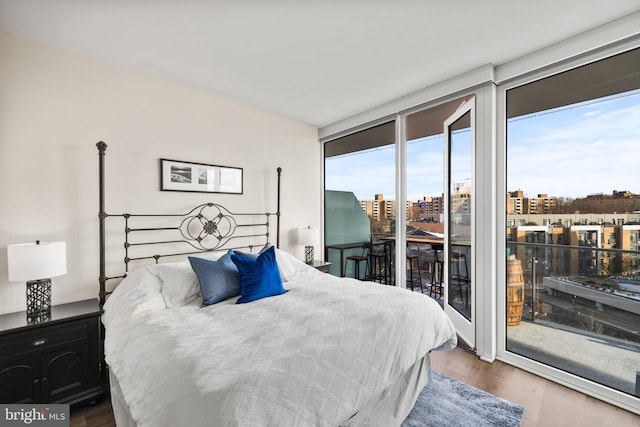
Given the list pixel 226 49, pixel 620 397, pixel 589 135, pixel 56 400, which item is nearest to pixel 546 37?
pixel 589 135

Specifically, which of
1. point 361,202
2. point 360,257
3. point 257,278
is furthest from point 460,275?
point 257,278

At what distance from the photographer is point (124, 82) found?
261cm

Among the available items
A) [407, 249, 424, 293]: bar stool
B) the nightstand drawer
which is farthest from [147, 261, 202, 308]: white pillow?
[407, 249, 424, 293]: bar stool

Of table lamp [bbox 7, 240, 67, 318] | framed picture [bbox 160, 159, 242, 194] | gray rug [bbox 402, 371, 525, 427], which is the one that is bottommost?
gray rug [bbox 402, 371, 525, 427]

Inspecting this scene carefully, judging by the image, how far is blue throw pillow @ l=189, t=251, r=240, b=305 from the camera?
2.20 meters

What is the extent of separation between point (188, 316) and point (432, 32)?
261 cm

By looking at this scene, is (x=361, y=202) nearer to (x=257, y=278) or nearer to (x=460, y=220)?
(x=460, y=220)

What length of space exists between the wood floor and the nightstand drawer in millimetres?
507

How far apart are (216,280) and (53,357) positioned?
110 centimetres

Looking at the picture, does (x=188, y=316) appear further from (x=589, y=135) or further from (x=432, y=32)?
(x=589, y=135)

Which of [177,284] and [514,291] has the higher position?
[177,284]

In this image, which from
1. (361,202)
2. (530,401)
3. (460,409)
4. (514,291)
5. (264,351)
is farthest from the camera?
(361,202)

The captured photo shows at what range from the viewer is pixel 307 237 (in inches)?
147

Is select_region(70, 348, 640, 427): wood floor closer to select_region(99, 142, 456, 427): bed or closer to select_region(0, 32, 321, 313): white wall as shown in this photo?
select_region(99, 142, 456, 427): bed
